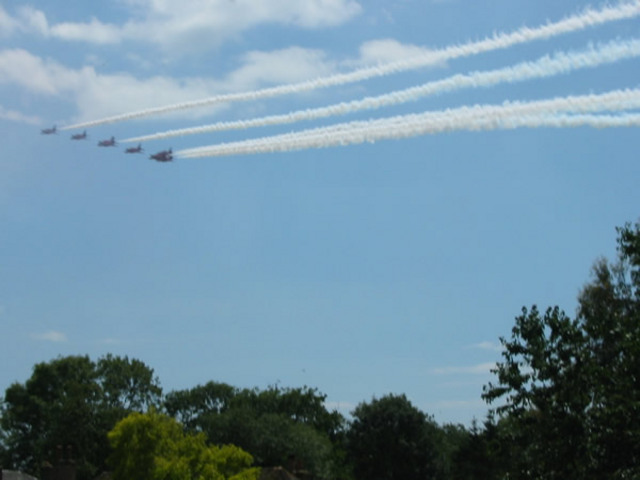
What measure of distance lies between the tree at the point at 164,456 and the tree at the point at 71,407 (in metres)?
32.8

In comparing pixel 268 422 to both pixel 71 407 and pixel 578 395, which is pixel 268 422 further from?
pixel 578 395

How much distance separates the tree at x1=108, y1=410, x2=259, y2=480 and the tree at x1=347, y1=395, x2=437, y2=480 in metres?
38.4

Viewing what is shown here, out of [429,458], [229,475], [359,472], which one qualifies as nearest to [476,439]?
[429,458]

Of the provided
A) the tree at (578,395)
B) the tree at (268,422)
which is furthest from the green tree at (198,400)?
the tree at (578,395)

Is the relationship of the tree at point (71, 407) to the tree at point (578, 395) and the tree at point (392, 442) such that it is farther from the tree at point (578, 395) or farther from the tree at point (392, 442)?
the tree at point (578, 395)

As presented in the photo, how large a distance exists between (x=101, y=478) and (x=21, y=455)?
25082 mm

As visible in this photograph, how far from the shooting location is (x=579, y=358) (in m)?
33.5

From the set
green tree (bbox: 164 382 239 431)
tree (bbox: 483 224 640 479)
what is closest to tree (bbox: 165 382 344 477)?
green tree (bbox: 164 382 239 431)

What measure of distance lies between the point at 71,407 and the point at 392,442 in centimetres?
3649

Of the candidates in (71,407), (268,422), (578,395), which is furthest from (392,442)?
(578,395)

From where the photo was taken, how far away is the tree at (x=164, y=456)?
63.9m

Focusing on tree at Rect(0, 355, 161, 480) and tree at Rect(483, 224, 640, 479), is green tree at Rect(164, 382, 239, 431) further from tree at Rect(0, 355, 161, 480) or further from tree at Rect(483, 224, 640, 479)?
tree at Rect(483, 224, 640, 479)

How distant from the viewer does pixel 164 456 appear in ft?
224

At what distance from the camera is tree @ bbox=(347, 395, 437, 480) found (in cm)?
10462
